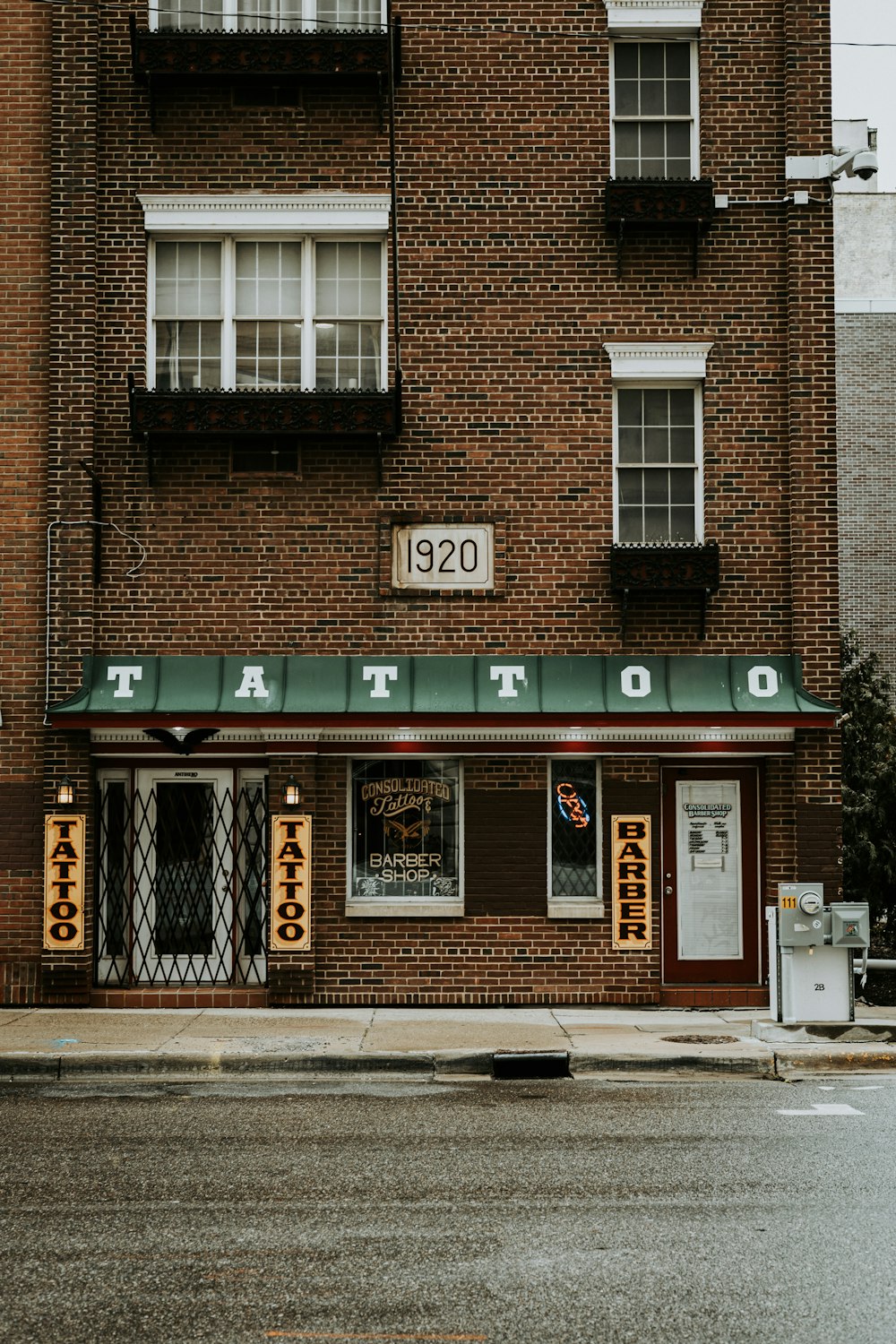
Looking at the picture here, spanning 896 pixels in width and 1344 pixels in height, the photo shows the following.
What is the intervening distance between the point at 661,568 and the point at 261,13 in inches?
285

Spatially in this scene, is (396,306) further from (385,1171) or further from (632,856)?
(385,1171)

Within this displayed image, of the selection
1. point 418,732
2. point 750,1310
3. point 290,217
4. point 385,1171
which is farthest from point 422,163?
point 750,1310

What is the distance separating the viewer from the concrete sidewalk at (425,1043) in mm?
11594

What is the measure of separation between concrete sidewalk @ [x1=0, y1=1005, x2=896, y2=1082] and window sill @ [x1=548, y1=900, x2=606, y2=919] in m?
0.98

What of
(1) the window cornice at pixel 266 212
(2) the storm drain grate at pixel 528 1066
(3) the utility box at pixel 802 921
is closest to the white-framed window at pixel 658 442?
(1) the window cornice at pixel 266 212

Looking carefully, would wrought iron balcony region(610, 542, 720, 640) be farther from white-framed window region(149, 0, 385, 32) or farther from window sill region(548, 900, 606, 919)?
white-framed window region(149, 0, 385, 32)

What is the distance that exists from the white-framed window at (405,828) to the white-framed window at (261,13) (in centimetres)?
775

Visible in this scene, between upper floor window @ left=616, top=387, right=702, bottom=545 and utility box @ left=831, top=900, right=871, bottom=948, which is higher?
upper floor window @ left=616, top=387, right=702, bottom=545

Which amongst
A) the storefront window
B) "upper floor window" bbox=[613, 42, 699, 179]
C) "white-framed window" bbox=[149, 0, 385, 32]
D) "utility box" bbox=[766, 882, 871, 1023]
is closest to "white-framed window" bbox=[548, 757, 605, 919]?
the storefront window

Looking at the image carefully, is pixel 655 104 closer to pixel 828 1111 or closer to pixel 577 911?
pixel 577 911

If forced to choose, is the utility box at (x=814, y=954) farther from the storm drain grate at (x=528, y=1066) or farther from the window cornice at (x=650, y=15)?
the window cornice at (x=650, y=15)

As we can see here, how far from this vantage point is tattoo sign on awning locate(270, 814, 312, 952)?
564 inches

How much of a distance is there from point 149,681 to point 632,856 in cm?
524

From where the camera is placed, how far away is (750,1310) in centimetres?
585
